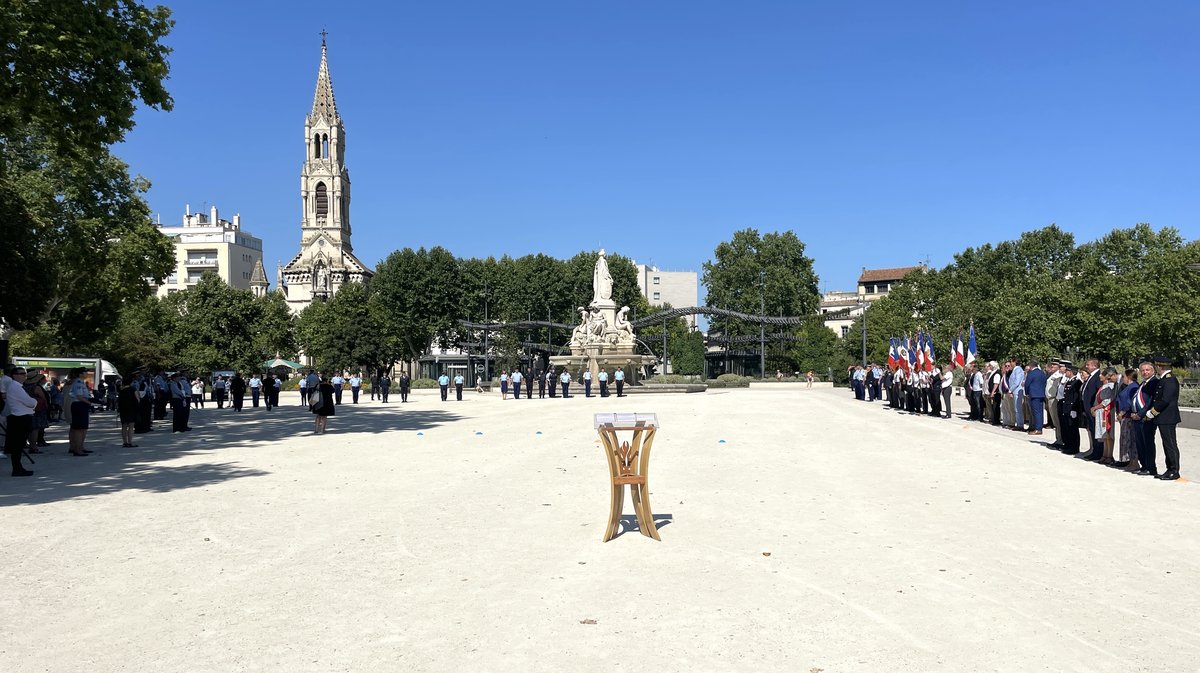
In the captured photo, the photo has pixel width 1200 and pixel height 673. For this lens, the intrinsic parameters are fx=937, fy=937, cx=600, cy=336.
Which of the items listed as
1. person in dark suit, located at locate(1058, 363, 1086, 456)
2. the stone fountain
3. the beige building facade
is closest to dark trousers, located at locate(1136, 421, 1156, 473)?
person in dark suit, located at locate(1058, 363, 1086, 456)

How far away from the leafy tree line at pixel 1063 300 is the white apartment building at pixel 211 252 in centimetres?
8415

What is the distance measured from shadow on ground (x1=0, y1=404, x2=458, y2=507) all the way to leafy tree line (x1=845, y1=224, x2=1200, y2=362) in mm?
34542

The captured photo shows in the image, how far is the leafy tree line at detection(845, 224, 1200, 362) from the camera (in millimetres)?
61844

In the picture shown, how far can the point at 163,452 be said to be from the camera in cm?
1812

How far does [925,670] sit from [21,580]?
21.7ft

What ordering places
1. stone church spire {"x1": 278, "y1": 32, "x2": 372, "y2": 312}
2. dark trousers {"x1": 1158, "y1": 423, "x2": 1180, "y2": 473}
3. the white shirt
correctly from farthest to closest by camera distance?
stone church spire {"x1": 278, "y1": 32, "x2": 372, "y2": 312} → the white shirt → dark trousers {"x1": 1158, "y1": 423, "x2": 1180, "y2": 473}

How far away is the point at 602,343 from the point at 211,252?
93.0m

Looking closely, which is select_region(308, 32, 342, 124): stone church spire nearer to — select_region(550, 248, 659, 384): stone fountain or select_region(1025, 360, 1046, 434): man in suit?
select_region(550, 248, 659, 384): stone fountain

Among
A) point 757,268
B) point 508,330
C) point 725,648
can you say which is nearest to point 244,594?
point 725,648

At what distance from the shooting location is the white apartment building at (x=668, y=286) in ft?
535

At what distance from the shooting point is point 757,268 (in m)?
93.8

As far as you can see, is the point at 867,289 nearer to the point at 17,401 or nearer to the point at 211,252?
the point at 211,252

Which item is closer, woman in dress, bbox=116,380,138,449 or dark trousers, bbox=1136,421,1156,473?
dark trousers, bbox=1136,421,1156,473

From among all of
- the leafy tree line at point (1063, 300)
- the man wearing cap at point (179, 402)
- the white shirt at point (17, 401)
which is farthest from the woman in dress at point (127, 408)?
the leafy tree line at point (1063, 300)
